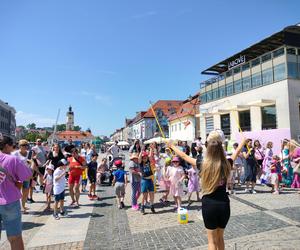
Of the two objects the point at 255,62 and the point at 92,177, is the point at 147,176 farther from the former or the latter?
the point at 255,62

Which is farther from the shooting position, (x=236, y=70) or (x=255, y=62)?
(x=236, y=70)

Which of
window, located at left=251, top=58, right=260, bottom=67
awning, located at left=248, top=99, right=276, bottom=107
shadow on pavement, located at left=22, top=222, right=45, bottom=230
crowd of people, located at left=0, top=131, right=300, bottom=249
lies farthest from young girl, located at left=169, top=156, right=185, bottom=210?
window, located at left=251, top=58, right=260, bottom=67

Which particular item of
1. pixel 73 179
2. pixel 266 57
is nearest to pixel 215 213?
pixel 73 179

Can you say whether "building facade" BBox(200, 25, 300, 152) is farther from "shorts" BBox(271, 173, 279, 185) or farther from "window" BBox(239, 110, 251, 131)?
"shorts" BBox(271, 173, 279, 185)

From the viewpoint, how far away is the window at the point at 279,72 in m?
25.3

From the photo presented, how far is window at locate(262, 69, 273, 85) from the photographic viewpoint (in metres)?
26.8

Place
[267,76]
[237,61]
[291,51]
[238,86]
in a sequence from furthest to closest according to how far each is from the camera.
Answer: [237,61], [238,86], [267,76], [291,51]

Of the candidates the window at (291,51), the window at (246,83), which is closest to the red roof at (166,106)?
the window at (246,83)

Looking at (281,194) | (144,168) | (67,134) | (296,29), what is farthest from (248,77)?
(67,134)

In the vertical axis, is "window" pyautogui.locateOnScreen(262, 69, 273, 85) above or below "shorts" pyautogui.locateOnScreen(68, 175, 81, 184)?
above

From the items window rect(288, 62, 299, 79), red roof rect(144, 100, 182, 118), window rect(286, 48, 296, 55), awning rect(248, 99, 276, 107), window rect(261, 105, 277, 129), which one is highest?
red roof rect(144, 100, 182, 118)

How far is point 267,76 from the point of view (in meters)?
27.3

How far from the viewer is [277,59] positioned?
2594cm

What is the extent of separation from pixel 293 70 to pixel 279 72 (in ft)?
3.71
